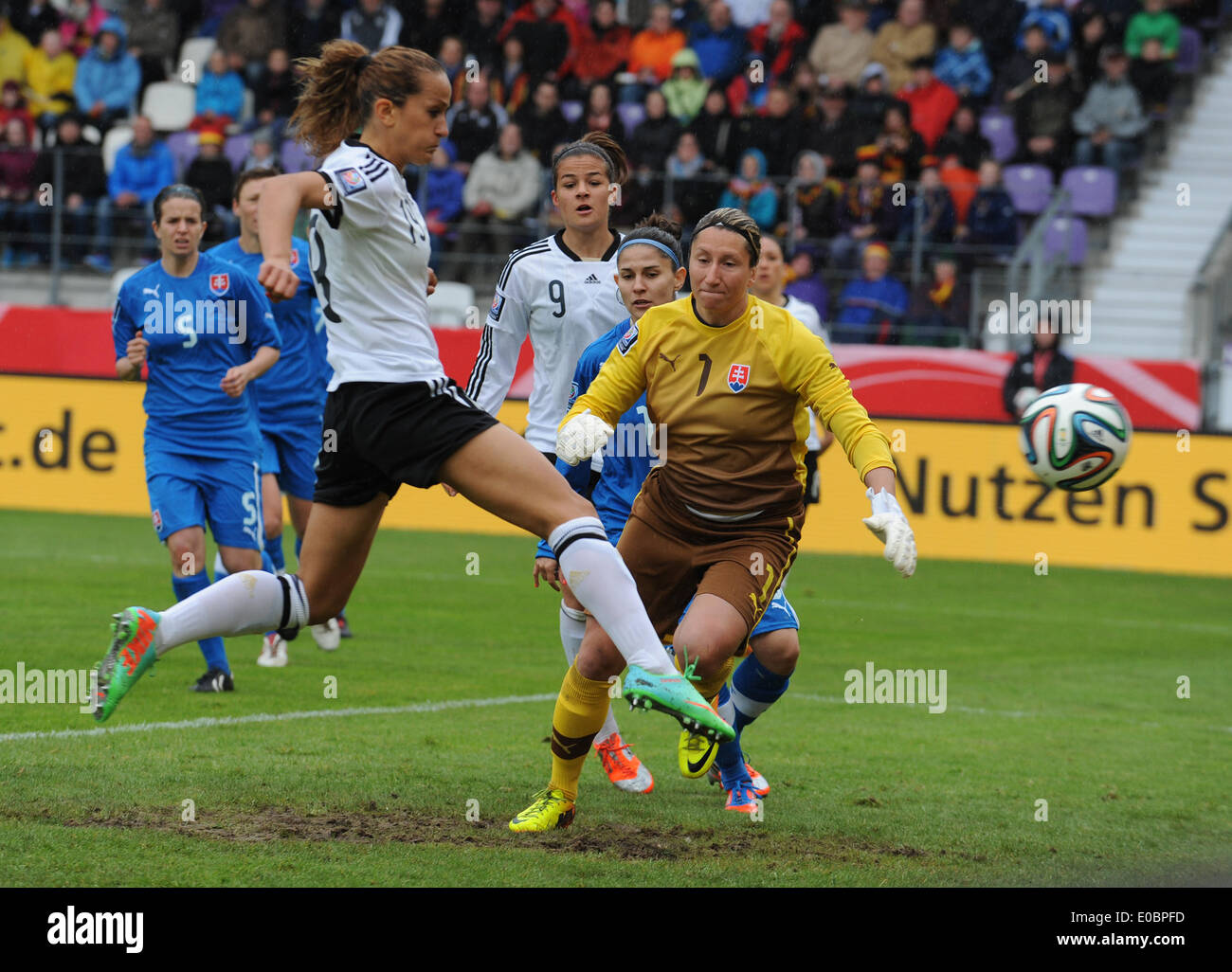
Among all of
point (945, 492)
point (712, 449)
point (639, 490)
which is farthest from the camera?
point (945, 492)

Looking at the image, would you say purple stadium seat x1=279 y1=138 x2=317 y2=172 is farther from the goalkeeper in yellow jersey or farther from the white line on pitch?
the goalkeeper in yellow jersey

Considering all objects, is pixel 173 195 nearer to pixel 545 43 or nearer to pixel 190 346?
pixel 190 346

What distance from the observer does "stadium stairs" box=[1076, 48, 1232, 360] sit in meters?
18.3

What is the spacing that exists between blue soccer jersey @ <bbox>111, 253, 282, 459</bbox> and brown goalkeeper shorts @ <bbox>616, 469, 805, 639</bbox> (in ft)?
10.7

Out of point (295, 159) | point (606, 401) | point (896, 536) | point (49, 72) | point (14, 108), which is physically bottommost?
point (896, 536)

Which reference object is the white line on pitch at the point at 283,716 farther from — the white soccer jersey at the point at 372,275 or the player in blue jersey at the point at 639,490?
the white soccer jersey at the point at 372,275

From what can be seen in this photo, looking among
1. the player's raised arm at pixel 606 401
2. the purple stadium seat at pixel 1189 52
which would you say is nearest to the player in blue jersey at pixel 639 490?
the player's raised arm at pixel 606 401

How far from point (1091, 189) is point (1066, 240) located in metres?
1.38

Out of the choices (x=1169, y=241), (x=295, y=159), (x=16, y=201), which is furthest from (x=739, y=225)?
(x=16, y=201)

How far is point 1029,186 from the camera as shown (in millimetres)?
19109

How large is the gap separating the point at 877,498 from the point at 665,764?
2.48 metres

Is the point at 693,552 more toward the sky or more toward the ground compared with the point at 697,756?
more toward the sky

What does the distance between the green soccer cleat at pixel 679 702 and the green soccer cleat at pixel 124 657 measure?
5.03 feet

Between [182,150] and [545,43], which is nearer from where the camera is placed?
[182,150]
